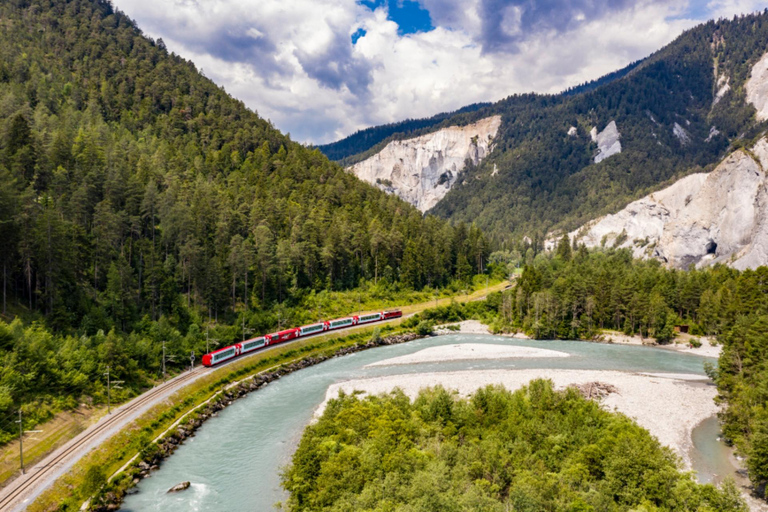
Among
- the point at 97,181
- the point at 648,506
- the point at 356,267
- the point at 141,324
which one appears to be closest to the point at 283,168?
the point at 356,267

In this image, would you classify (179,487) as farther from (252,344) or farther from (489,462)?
(252,344)

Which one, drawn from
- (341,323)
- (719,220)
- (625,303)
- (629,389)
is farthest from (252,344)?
(719,220)

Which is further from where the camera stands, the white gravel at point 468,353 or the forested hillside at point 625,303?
the forested hillside at point 625,303

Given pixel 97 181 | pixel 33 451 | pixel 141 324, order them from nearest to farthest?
pixel 33 451 → pixel 141 324 → pixel 97 181

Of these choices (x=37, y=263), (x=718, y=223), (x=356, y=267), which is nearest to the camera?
(x=37, y=263)

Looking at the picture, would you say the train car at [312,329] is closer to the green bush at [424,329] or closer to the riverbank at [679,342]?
the green bush at [424,329]

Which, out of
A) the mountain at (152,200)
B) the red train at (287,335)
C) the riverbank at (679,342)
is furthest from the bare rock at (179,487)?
the riverbank at (679,342)

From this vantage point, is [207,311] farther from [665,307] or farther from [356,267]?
[665,307]
